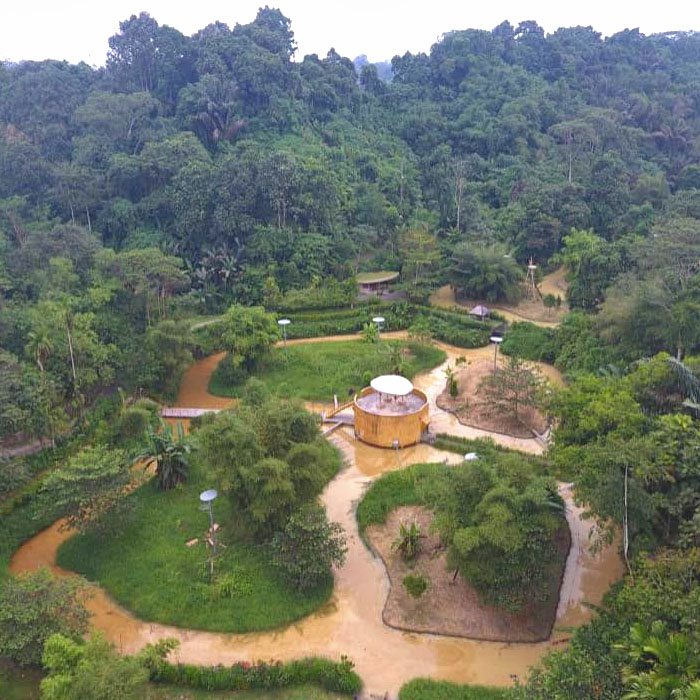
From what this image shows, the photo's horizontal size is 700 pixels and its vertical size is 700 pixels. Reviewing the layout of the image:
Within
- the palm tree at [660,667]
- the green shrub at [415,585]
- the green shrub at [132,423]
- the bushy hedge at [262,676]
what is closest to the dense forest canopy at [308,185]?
the green shrub at [132,423]

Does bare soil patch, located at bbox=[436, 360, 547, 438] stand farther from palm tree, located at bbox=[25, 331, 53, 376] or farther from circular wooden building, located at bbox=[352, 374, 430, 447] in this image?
palm tree, located at bbox=[25, 331, 53, 376]

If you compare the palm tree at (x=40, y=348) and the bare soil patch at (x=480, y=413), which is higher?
the palm tree at (x=40, y=348)

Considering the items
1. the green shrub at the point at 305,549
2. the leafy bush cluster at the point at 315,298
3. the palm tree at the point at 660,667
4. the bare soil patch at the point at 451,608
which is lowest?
the bare soil patch at the point at 451,608

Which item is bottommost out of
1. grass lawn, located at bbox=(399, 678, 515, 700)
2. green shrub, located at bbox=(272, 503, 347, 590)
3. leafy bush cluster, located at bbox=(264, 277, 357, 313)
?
grass lawn, located at bbox=(399, 678, 515, 700)

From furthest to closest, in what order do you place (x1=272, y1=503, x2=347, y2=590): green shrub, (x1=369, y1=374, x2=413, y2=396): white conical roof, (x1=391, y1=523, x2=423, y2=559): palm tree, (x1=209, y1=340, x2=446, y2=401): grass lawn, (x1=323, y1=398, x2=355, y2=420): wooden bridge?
(x1=209, y1=340, x2=446, y2=401): grass lawn → (x1=323, y1=398, x2=355, y2=420): wooden bridge → (x1=369, y1=374, x2=413, y2=396): white conical roof → (x1=391, y1=523, x2=423, y2=559): palm tree → (x1=272, y1=503, x2=347, y2=590): green shrub

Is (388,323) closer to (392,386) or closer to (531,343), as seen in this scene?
(531,343)

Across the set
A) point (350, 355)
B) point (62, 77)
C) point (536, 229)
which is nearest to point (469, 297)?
point (536, 229)

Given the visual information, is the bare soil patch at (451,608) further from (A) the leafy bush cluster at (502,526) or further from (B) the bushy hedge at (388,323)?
(B) the bushy hedge at (388,323)

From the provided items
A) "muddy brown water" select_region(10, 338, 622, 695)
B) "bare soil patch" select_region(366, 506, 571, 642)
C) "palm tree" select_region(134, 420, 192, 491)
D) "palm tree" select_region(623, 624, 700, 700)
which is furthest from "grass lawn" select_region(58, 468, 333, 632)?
"palm tree" select_region(623, 624, 700, 700)
